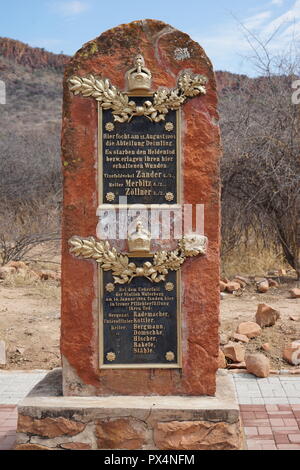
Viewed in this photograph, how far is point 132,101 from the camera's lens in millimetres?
3891

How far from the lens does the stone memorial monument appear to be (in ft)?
12.7

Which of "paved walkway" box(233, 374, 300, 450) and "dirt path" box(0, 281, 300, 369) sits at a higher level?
"dirt path" box(0, 281, 300, 369)

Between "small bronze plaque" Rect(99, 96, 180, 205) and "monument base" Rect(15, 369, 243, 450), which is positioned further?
"small bronze plaque" Rect(99, 96, 180, 205)

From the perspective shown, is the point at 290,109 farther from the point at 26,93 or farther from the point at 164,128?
the point at 26,93

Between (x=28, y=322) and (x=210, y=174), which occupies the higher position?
(x=210, y=174)

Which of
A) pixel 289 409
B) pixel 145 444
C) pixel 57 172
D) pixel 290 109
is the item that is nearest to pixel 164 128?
pixel 145 444

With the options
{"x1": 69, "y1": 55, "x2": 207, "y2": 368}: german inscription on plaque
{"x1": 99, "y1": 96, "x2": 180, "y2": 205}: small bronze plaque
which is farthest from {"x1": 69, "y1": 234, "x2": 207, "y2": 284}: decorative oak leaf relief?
{"x1": 99, "y1": 96, "x2": 180, "y2": 205}: small bronze plaque

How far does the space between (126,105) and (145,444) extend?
82.3 inches

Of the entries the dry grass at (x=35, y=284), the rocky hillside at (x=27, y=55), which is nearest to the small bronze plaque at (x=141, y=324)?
the dry grass at (x=35, y=284)

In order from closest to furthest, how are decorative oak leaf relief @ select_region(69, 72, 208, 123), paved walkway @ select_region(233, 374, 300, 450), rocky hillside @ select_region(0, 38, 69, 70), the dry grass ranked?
decorative oak leaf relief @ select_region(69, 72, 208, 123) < paved walkway @ select_region(233, 374, 300, 450) < the dry grass < rocky hillside @ select_region(0, 38, 69, 70)

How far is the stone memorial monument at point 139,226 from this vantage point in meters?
3.88

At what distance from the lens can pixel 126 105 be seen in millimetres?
3883

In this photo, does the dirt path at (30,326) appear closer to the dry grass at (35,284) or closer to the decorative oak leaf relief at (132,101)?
the dry grass at (35,284)

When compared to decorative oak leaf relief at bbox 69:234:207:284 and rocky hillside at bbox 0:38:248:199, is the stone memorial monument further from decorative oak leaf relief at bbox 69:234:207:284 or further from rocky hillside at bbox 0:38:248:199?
rocky hillside at bbox 0:38:248:199
